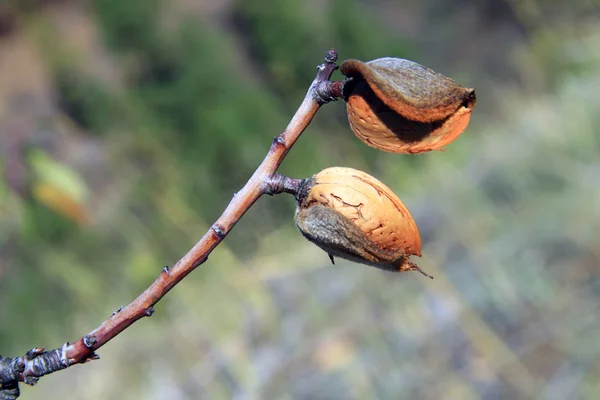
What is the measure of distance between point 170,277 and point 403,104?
0.41m

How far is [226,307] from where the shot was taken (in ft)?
13.3

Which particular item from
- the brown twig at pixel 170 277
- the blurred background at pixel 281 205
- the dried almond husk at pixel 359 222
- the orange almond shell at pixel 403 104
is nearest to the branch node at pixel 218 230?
the brown twig at pixel 170 277

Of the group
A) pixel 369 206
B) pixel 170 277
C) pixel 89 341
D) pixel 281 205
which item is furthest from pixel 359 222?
pixel 281 205

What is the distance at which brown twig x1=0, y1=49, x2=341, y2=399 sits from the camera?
0.92 m

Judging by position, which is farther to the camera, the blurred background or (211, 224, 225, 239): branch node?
the blurred background

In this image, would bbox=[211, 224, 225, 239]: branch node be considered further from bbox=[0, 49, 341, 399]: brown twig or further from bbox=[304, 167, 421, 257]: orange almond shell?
bbox=[304, 167, 421, 257]: orange almond shell

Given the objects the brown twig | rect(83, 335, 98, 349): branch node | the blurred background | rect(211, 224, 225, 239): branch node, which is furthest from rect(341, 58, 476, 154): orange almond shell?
the blurred background

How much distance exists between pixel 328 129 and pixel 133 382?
3.26 metres

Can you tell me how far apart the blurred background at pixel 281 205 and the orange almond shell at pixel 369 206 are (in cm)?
183

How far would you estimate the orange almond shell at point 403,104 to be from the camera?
0.93m

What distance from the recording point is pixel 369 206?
3.18 feet

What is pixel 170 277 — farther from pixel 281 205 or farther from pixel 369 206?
pixel 281 205

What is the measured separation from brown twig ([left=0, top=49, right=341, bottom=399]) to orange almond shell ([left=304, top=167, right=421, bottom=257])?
0.07m

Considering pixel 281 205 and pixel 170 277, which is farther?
pixel 281 205
